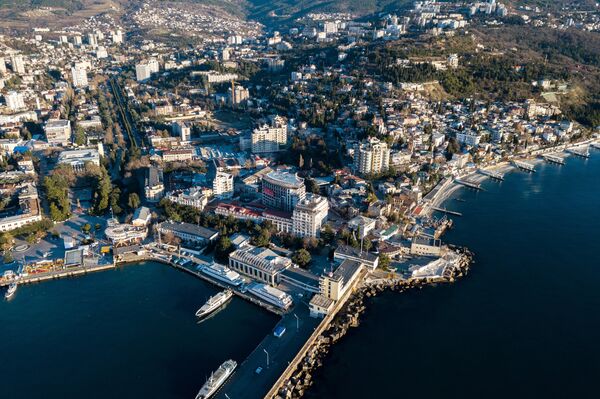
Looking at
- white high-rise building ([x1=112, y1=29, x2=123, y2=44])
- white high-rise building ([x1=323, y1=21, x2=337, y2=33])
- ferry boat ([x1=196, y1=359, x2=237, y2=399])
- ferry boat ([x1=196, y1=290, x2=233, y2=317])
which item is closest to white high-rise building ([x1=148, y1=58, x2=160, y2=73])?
white high-rise building ([x1=112, y1=29, x2=123, y2=44])

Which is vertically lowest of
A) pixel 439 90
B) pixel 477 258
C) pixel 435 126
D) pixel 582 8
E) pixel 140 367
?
pixel 140 367

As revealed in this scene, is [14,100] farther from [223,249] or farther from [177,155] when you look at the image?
[223,249]

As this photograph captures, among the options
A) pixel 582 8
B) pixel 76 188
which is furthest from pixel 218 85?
pixel 582 8

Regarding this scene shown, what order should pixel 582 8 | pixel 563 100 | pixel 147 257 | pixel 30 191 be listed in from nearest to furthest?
pixel 147 257 < pixel 30 191 < pixel 563 100 < pixel 582 8

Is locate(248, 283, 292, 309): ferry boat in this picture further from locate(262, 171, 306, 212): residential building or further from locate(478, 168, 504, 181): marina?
locate(478, 168, 504, 181): marina

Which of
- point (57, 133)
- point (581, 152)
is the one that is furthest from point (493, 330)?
point (57, 133)

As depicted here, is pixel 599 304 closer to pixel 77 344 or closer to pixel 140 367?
Answer: pixel 140 367

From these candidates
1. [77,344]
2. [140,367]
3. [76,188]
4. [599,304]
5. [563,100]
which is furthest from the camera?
[563,100]
